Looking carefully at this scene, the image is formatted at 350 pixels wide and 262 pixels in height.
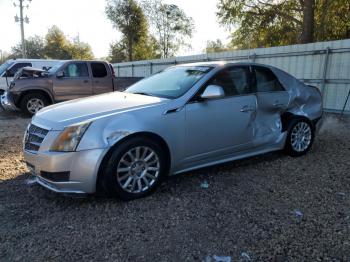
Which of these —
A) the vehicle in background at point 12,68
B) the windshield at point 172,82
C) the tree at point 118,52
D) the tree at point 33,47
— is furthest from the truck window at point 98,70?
the tree at point 33,47

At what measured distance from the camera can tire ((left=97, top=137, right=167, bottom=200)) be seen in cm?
366

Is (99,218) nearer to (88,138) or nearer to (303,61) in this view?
(88,138)

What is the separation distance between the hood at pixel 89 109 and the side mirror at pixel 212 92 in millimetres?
528

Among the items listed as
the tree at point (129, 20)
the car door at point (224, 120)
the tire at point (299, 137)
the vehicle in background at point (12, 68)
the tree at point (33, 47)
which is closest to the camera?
the car door at point (224, 120)

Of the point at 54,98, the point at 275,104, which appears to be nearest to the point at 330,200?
the point at 275,104

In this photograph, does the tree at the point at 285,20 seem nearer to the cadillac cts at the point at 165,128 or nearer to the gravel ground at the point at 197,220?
the cadillac cts at the point at 165,128

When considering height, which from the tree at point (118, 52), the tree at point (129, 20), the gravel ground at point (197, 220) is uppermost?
the tree at point (129, 20)

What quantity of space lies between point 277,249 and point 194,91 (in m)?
2.12

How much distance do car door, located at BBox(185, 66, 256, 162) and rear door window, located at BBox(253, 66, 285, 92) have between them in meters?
0.18

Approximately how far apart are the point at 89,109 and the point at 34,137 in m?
0.69

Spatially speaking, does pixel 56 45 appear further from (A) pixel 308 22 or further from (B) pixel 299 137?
(B) pixel 299 137

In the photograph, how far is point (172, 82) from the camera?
472cm

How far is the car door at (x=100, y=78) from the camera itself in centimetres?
1166

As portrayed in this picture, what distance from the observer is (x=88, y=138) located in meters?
3.54
